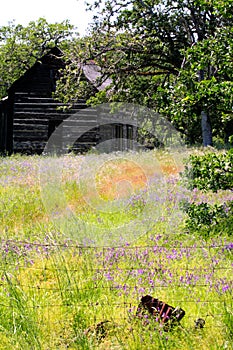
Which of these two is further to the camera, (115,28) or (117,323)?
(115,28)

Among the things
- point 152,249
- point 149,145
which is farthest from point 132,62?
point 152,249

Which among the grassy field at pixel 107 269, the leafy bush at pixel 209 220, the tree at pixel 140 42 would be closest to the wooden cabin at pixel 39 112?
the tree at pixel 140 42

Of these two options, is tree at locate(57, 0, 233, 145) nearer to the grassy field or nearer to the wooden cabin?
the wooden cabin

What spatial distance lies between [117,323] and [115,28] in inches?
709

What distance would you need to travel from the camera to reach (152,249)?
641cm

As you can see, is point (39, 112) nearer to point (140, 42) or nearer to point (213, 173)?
point (140, 42)

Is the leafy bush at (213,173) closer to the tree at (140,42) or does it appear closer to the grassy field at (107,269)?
the grassy field at (107,269)

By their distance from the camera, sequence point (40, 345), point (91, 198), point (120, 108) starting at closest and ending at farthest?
point (40, 345), point (91, 198), point (120, 108)

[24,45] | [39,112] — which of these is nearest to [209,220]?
[39,112]

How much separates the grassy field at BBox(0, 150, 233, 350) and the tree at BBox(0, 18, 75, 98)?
37.5 metres

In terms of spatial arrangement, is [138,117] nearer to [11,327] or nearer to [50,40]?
[11,327]

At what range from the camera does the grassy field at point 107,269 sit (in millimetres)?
4148

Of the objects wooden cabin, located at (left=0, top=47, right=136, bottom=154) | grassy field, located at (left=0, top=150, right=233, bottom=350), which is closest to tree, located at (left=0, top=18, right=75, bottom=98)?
wooden cabin, located at (left=0, top=47, right=136, bottom=154)

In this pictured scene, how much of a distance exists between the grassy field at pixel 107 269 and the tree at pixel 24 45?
3748 centimetres
